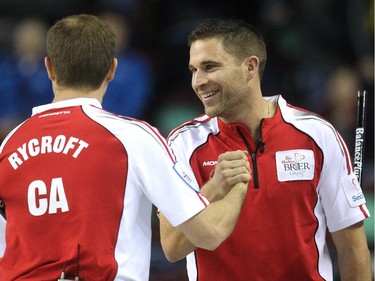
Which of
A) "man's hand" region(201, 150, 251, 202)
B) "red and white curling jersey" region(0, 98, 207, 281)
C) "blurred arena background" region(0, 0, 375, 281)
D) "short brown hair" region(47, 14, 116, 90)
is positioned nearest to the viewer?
"red and white curling jersey" region(0, 98, 207, 281)

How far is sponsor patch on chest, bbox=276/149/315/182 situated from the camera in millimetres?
4277

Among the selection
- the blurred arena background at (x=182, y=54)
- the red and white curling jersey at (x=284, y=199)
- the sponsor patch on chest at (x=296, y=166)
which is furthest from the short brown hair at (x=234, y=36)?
the blurred arena background at (x=182, y=54)

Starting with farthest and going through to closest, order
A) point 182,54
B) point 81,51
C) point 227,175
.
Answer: point 182,54 → point 227,175 → point 81,51

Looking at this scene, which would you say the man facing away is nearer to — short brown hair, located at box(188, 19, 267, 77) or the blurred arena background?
short brown hair, located at box(188, 19, 267, 77)

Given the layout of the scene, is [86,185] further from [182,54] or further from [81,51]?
[182,54]

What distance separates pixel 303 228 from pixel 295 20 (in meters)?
5.21

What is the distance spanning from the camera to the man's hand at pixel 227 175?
12.3ft

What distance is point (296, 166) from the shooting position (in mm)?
4270

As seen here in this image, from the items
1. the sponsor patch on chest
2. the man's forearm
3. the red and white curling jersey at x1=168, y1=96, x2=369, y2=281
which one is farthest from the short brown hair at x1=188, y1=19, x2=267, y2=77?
the man's forearm

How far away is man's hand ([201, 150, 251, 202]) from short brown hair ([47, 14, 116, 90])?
2.27 feet

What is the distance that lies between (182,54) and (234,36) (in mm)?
4301

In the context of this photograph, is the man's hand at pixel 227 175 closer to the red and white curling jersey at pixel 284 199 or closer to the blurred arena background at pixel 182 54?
the red and white curling jersey at pixel 284 199

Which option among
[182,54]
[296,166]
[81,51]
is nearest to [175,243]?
[296,166]

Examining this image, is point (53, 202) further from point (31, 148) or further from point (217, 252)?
point (217, 252)
